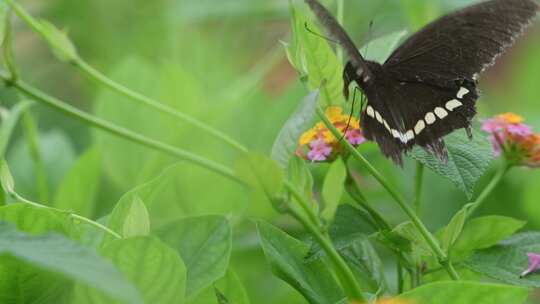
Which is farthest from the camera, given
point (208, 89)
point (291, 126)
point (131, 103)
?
point (208, 89)

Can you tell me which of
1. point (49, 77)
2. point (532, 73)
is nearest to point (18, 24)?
point (49, 77)

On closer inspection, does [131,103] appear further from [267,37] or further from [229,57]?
[267,37]

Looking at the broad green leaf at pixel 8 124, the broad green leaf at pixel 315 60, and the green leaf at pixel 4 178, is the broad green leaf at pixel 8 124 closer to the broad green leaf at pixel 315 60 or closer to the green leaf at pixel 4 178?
the green leaf at pixel 4 178

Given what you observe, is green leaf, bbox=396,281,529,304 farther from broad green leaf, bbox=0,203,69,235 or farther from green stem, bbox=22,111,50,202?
green stem, bbox=22,111,50,202

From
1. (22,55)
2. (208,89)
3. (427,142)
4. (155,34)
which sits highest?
Answer: (22,55)

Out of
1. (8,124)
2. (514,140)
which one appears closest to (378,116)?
(514,140)

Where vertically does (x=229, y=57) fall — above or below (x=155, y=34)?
below
